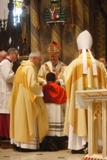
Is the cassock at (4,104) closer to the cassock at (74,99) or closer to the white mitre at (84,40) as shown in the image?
the cassock at (74,99)

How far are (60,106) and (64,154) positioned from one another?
0.96m

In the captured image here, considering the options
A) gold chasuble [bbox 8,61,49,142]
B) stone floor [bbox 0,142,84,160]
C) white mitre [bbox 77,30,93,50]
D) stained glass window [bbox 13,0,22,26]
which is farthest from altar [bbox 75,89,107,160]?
stained glass window [bbox 13,0,22,26]

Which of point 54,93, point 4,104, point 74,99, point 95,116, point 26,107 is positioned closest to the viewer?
point 95,116

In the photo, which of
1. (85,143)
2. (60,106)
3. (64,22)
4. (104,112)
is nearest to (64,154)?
(85,143)

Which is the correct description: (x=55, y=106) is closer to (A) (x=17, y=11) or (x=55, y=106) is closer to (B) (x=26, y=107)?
(B) (x=26, y=107)

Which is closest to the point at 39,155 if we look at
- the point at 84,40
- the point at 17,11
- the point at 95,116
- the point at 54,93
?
the point at 54,93

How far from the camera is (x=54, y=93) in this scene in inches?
291

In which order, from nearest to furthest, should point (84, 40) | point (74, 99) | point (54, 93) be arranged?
point (74, 99), point (84, 40), point (54, 93)

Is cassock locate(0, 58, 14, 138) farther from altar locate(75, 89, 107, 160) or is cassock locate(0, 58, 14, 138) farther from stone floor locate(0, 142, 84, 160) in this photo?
altar locate(75, 89, 107, 160)

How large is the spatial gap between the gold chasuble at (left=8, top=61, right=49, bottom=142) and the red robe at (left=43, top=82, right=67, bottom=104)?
0.21m

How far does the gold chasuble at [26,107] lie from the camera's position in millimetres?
7023

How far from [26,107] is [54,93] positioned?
611 mm

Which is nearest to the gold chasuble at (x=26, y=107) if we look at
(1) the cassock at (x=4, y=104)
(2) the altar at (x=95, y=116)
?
(1) the cassock at (x=4, y=104)

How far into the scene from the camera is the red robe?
7391 millimetres
